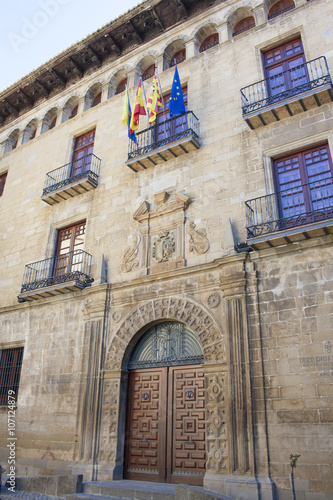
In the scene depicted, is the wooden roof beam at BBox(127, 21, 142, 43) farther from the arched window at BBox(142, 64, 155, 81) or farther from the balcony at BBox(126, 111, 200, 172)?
the balcony at BBox(126, 111, 200, 172)

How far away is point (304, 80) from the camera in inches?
417

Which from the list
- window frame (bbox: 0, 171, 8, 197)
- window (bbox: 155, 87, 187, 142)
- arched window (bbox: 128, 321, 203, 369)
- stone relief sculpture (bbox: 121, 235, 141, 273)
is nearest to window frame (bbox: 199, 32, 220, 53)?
window (bbox: 155, 87, 187, 142)

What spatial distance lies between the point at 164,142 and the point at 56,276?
5137mm

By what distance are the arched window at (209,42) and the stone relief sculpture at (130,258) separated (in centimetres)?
705

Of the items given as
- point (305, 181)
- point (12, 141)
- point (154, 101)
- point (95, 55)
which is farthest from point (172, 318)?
point (12, 141)

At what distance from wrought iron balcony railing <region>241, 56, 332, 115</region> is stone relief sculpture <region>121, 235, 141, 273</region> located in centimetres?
462

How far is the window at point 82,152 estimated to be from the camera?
14617mm

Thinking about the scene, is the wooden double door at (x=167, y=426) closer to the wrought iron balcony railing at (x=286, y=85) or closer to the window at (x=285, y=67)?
the wrought iron balcony railing at (x=286, y=85)

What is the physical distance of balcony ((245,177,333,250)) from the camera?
8.53 metres

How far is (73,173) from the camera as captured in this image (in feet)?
48.8

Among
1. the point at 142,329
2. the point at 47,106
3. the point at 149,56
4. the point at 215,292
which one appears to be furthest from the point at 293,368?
the point at 47,106

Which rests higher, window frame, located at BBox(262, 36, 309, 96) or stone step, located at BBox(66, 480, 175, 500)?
window frame, located at BBox(262, 36, 309, 96)

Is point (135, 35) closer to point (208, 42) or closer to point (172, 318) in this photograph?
point (208, 42)

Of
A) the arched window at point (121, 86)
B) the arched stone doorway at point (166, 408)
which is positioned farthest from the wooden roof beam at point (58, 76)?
the arched stone doorway at point (166, 408)
